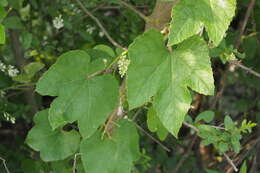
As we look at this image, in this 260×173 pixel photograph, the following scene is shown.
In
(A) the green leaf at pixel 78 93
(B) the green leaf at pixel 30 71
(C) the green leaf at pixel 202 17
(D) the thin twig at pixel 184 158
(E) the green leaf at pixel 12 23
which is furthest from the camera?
(D) the thin twig at pixel 184 158

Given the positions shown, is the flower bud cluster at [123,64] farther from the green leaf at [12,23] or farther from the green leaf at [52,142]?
the green leaf at [12,23]

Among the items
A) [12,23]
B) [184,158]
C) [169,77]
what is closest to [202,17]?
[169,77]

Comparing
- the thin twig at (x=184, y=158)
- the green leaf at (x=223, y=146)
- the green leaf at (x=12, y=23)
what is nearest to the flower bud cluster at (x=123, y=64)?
the green leaf at (x=223, y=146)

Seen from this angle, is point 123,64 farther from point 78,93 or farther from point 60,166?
point 60,166

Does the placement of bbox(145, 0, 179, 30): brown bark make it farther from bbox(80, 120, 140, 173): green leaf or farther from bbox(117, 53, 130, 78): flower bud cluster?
bbox(80, 120, 140, 173): green leaf

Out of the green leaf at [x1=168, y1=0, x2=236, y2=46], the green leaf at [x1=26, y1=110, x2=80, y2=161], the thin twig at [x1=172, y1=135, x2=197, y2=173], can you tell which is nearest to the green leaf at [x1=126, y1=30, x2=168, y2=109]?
the green leaf at [x1=168, y1=0, x2=236, y2=46]

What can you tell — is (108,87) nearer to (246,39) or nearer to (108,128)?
(108,128)

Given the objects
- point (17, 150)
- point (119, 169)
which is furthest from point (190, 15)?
point (17, 150)
